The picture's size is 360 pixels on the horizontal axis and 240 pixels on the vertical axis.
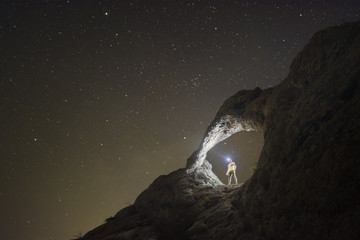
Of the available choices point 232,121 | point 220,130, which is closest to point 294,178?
point 232,121

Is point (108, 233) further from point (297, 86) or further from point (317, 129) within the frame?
point (297, 86)

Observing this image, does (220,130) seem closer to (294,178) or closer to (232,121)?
(232,121)

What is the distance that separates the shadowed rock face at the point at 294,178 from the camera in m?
6.09

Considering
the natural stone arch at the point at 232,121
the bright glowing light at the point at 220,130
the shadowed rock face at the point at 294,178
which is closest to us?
the shadowed rock face at the point at 294,178

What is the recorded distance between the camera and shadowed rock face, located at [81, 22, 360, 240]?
609cm

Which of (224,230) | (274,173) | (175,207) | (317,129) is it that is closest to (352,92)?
(317,129)

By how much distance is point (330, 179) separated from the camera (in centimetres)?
621

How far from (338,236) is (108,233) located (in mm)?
11934

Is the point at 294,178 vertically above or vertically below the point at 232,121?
below

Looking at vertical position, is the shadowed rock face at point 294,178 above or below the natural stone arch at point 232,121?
below

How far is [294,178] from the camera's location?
7754 millimetres

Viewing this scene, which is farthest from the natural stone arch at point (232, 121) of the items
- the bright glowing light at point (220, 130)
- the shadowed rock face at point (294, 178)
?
the shadowed rock face at point (294, 178)

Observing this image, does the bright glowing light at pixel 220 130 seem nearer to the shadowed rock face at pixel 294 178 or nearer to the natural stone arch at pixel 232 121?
the natural stone arch at pixel 232 121

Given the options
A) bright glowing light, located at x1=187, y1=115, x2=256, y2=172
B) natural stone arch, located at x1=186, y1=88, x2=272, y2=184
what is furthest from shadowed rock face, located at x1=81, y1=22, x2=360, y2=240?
bright glowing light, located at x1=187, y1=115, x2=256, y2=172
